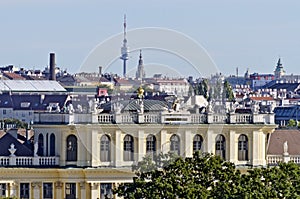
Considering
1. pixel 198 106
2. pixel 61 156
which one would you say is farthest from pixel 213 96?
pixel 61 156

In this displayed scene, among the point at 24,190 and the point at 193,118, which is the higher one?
the point at 193,118

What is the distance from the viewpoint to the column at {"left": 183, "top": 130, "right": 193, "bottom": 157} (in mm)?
65812

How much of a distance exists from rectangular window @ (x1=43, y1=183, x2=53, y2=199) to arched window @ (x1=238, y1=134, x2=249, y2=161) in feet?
20.8

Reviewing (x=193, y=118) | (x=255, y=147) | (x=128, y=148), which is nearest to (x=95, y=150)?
(x=128, y=148)

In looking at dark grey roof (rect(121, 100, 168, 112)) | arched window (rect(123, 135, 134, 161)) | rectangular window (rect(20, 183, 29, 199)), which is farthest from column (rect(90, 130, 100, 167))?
rectangular window (rect(20, 183, 29, 199))

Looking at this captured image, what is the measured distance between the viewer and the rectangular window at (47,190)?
64.6m

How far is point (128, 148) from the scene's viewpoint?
6569cm

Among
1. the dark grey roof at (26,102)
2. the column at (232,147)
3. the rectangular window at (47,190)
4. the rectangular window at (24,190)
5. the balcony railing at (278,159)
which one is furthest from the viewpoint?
the dark grey roof at (26,102)

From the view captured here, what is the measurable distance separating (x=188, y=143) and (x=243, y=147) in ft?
6.74

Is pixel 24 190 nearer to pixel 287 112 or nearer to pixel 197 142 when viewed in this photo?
pixel 197 142

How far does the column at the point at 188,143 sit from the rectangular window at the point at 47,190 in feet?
14.4

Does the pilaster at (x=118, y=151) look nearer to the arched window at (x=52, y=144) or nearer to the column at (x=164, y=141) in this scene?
the column at (x=164, y=141)

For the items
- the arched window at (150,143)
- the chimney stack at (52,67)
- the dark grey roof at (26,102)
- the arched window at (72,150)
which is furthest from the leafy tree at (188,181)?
the chimney stack at (52,67)

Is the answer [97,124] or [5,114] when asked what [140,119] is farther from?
[5,114]
